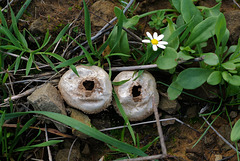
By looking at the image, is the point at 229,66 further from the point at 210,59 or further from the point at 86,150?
the point at 86,150

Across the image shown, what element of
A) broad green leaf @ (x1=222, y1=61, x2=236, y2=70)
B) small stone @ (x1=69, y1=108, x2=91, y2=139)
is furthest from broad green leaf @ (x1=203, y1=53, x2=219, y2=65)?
small stone @ (x1=69, y1=108, x2=91, y2=139)

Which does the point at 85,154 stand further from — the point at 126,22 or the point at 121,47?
the point at 126,22

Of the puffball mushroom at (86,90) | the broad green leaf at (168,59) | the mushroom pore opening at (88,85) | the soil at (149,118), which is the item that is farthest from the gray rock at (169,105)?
the mushroom pore opening at (88,85)

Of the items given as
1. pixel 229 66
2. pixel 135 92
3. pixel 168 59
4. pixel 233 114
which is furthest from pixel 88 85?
pixel 233 114

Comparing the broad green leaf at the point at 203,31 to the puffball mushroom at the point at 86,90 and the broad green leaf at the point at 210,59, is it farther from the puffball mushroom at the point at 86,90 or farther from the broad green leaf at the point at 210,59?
the puffball mushroom at the point at 86,90

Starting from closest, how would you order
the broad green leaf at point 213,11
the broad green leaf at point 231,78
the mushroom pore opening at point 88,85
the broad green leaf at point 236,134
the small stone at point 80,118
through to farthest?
1. the broad green leaf at point 236,134
2. the broad green leaf at point 231,78
3. the small stone at point 80,118
4. the mushroom pore opening at point 88,85
5. the broad green leaf at point 213,11
